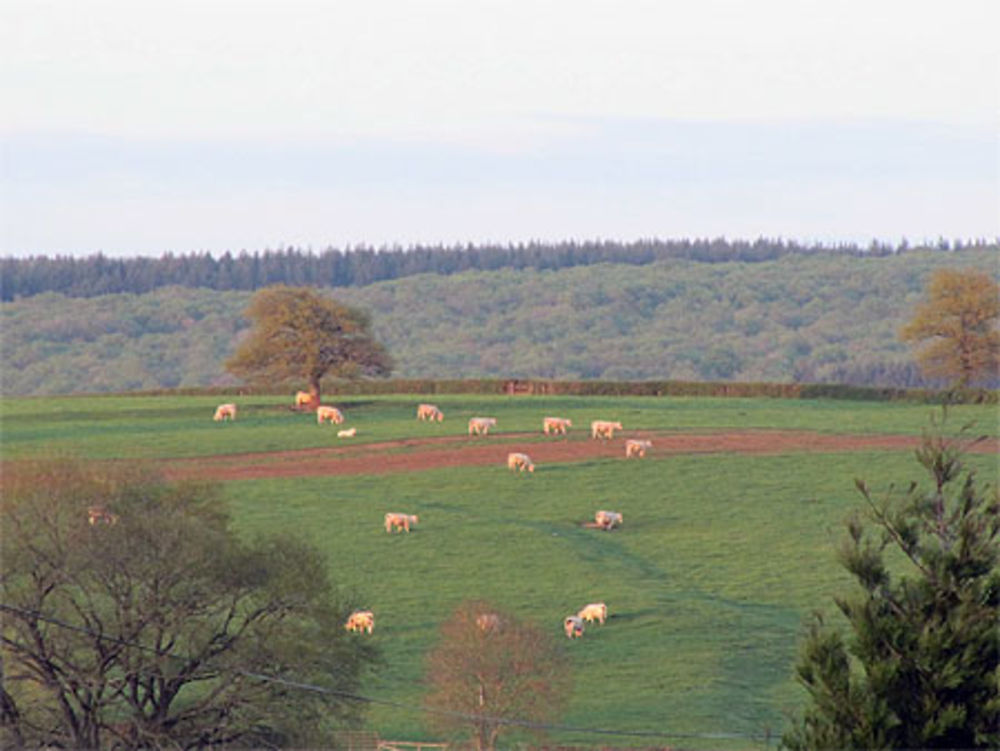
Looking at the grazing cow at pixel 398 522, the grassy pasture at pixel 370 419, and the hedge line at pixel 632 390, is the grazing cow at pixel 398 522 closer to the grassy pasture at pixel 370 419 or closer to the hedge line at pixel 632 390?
the grassy pasture at pixel 370 419

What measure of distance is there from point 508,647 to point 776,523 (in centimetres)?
2958

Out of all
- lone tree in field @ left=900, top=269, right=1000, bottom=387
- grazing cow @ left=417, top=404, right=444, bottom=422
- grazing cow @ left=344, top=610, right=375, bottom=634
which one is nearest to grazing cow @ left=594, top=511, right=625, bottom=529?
grazing cow @ left=344, top=610, right=375, bottom=634

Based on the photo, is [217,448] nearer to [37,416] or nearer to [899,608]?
[37,416]

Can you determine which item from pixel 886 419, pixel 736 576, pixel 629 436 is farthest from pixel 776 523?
pixel 886 419

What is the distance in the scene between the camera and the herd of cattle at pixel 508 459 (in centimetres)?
6081

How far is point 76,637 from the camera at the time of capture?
45.4 meters

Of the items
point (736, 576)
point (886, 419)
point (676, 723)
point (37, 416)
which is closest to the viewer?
point (676, 723)

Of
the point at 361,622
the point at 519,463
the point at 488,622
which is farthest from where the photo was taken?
the point at 519,463

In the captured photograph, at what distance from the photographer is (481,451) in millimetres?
93125

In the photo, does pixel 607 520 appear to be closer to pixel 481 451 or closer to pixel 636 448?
pixel 636 448

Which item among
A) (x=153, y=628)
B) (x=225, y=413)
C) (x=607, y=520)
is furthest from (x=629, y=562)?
(x=225, y=413)

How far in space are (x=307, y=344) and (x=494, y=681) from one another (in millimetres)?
60757

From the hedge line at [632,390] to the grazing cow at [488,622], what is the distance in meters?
58.9

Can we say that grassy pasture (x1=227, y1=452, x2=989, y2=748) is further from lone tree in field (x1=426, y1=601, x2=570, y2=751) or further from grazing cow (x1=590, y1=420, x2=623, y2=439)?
grazing cow (x1=590, y1=420, x2=623, y2=439)
